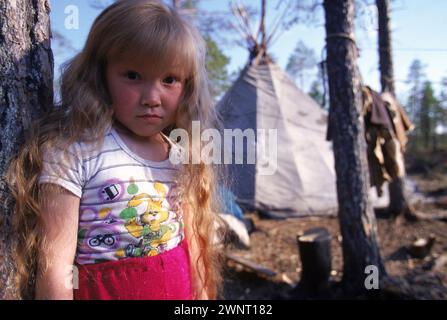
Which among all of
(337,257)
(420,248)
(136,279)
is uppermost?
(136,279)

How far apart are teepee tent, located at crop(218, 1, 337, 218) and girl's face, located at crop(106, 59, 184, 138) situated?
3.99 metres

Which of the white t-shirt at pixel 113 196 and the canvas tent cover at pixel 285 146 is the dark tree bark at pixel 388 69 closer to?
→ the canvas tent cover at pixel 285 146

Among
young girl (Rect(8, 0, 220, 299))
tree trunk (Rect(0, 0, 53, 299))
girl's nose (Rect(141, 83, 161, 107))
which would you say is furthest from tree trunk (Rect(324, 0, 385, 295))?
tree trunk (Rect(0, 0, 53, 299))

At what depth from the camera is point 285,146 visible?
5863 mm

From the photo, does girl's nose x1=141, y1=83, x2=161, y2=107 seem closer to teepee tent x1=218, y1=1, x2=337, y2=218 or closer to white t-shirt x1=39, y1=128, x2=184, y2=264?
white t-shirt x1=39, y1=128, x2=184, y2=264

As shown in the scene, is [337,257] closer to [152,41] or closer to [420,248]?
[420,248]

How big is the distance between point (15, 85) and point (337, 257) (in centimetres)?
369

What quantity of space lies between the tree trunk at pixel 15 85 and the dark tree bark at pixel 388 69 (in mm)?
4847

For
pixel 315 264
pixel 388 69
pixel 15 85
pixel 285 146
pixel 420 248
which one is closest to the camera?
pixel 15 85

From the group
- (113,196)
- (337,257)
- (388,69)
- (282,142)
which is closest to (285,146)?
(282,142)

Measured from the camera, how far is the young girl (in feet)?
2.58

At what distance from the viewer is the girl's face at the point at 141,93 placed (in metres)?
0.86

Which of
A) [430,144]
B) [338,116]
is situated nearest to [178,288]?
[338,116]
